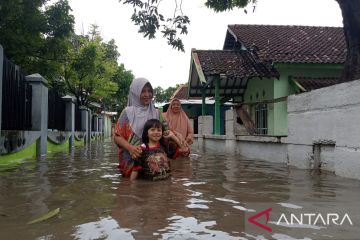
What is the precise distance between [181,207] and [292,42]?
15.1 meters

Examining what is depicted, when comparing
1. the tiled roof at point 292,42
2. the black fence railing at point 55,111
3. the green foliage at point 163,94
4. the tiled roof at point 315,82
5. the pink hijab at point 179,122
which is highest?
the green foliage at point 163,94

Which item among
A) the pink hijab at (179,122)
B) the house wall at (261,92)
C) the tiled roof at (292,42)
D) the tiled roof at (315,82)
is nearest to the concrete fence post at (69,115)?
the house wall at (261,92)

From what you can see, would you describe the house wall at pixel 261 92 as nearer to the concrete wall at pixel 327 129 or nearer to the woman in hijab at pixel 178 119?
the woman in hijab at pixel 178 119

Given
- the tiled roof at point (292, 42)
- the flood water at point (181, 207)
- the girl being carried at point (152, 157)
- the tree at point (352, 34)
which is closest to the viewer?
the flood water at point (181, 207)

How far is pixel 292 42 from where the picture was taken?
682 inches

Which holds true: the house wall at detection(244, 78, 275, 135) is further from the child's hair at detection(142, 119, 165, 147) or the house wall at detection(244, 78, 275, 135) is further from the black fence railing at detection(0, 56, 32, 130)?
the child's hair at detection(142, 119, 165, 147)

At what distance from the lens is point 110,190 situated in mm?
4746

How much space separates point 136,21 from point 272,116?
7906 mm

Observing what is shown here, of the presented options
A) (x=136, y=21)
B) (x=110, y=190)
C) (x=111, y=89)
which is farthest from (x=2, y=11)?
(x=111, y=89)

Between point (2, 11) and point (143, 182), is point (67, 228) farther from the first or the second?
point (2, 11)

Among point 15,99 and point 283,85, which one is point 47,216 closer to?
point 15,99

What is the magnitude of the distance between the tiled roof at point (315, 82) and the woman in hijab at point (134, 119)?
10455mm

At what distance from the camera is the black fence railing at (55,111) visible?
1222cm

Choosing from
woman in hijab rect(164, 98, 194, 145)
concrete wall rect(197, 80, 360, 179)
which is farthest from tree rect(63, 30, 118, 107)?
concrete wall rect(197, 80, 360, 179)
